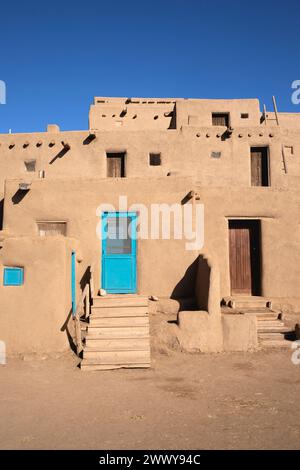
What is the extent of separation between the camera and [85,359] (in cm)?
745

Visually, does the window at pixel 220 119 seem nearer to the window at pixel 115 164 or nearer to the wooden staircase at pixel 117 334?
the window at pixel 115 164

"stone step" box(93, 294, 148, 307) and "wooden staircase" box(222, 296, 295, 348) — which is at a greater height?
"stone step" box(93, 294, 148, 307)

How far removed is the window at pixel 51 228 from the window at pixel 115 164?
546cm

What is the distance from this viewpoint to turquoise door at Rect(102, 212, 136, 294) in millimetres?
10203

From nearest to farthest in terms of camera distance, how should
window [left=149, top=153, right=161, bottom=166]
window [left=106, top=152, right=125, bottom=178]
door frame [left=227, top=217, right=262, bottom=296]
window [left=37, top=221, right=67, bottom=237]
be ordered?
window [left=37, top=221, right=67, bottom=237] < door frame [left=227, top=217, right=262, bottom=296] < window [left=149, top=153, right=161, bottom=166] < window [left=106, top=152, right=125, bottom=178]

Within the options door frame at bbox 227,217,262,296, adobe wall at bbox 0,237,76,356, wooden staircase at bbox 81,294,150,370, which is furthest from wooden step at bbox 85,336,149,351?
door frame at bbox 227,217,262,296

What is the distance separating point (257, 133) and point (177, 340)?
10.8 m

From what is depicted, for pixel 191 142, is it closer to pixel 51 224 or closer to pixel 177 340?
pixel 51 224

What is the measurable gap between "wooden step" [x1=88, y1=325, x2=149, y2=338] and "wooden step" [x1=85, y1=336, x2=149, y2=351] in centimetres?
10

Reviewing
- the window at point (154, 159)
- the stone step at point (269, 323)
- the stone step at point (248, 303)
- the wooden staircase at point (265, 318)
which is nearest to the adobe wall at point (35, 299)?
the wooden staircase at point (265, 318)

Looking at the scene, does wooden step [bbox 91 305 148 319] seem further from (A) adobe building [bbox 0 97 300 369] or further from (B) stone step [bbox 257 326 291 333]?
(B) stone step [bbox 257 326 291 333]

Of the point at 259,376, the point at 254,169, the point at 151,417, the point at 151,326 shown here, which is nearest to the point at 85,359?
the point at 151,326

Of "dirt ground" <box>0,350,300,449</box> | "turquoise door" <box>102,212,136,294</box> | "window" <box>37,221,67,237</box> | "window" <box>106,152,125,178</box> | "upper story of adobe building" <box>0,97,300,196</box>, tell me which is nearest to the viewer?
"dirt ground" <box>0,350,300,449</box>

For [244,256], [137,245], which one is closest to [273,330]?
[244,256]
